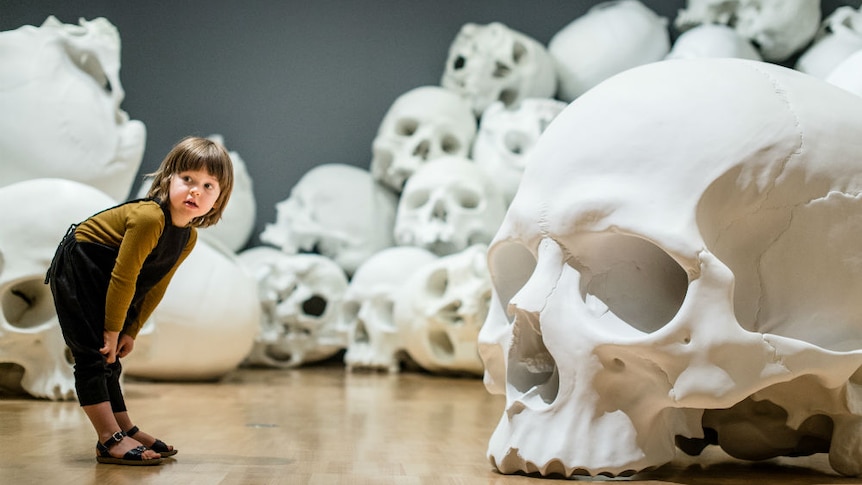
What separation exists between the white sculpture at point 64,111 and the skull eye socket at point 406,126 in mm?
2384

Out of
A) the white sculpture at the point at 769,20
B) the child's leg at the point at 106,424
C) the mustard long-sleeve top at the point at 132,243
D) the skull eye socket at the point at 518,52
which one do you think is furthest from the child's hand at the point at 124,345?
the white sculpture at the point at 769,20

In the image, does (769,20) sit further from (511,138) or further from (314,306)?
(314,306)

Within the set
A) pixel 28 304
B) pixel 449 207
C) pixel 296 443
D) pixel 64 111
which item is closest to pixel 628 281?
pixel 296 443

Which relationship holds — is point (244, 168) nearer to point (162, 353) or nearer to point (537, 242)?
point (162, 353)

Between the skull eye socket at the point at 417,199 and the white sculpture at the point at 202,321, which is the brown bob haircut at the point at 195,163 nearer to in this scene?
the white sculpture at the point at 202,321

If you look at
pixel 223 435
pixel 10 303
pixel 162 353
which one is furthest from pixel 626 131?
pixel 162 353

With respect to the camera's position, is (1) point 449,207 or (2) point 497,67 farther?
(2) point 497,67

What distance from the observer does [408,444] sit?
104 inches

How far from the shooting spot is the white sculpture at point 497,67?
263 inches

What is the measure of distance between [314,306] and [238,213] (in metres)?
0.83

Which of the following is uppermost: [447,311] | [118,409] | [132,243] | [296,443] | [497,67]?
[132,243]

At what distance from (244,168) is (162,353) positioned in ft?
7.17

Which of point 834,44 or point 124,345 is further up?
point 124,345

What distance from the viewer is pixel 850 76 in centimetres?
298
